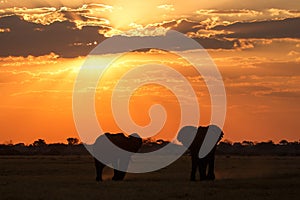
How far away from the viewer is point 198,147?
46.7 metres

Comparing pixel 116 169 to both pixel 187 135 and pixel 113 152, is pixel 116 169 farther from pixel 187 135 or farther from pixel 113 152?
pixel 187 135

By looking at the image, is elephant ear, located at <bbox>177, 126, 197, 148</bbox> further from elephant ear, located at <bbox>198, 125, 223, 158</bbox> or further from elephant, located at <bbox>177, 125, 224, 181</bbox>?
elephant ear, located at <bbox>198, 125, 223, 158</bbox>

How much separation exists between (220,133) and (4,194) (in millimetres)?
18690

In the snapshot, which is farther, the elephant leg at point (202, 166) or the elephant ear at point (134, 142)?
the elephant ear at point (134, 142)

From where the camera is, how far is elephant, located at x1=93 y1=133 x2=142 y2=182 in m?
45.9

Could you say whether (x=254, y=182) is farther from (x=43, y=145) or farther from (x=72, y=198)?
(x=43, y=145)

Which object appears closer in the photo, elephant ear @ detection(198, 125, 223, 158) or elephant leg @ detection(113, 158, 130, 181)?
elephant leg @ detection(113, 158, 130, 181)

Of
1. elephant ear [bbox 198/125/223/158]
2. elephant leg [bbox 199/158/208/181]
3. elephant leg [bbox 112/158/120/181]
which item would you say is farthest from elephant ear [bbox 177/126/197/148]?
elephant leg [bbox 112/158/120/181]

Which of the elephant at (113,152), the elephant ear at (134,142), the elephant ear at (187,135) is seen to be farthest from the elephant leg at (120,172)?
the elephant ear at (187,135)

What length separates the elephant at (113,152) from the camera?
45906 millimetres

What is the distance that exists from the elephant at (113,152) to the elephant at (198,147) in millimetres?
3458

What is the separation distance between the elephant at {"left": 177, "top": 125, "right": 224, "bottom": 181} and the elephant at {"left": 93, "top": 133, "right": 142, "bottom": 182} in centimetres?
346

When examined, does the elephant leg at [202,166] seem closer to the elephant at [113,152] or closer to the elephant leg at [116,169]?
the elephant at [113,152]

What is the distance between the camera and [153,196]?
31219 mm
